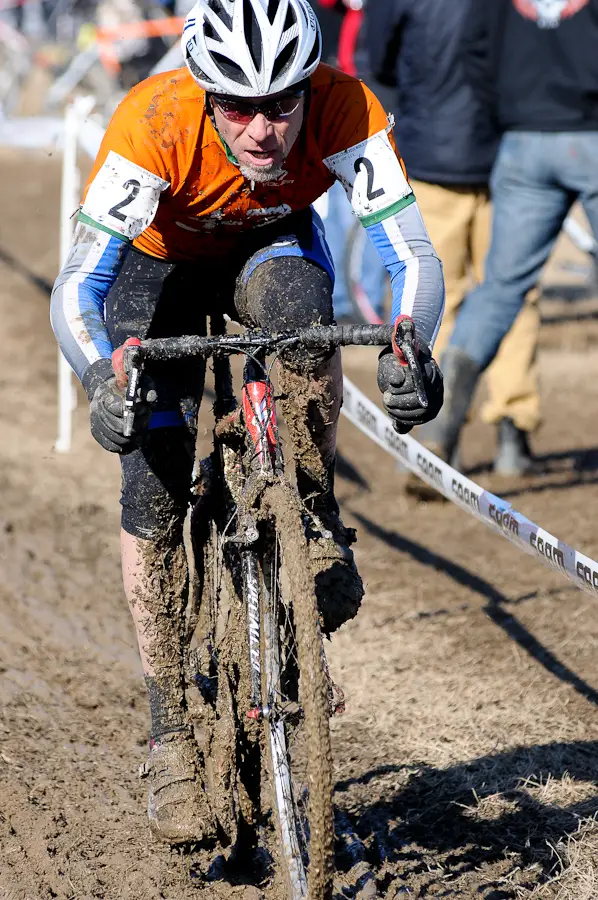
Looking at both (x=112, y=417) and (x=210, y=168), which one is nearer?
(x=112, y=417)

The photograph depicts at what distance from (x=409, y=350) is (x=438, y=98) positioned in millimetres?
4816

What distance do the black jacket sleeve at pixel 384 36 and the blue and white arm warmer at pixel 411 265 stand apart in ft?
14.2

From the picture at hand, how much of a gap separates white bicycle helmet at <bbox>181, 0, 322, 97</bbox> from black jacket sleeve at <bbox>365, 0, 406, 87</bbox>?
426 centimetres

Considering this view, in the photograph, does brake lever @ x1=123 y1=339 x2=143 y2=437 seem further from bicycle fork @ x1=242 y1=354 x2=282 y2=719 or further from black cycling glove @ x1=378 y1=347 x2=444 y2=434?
black cycling glove @ x1=378 y1=347 x2=444 y2=434

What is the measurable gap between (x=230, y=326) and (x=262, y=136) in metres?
3.79

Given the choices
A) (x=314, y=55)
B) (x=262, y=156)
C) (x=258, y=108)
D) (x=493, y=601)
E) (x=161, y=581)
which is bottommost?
(x=493, y=601)

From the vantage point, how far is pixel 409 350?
2914mm

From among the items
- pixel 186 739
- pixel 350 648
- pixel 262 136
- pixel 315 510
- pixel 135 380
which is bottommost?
pixel 350 648

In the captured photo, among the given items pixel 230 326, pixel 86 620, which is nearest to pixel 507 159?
pixel 230 326

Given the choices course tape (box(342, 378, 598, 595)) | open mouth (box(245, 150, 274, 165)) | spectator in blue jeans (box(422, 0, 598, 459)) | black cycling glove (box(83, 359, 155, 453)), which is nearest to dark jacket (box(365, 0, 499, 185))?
spectator in blue jeans (box(422, 0, 598, 459))

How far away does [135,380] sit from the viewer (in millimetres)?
2869

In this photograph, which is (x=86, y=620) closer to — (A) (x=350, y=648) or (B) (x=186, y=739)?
(A) (x=350, y=648)

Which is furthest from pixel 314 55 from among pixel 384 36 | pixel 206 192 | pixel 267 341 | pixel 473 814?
pixel 384 36

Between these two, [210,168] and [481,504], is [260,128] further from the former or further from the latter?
[481,504]
